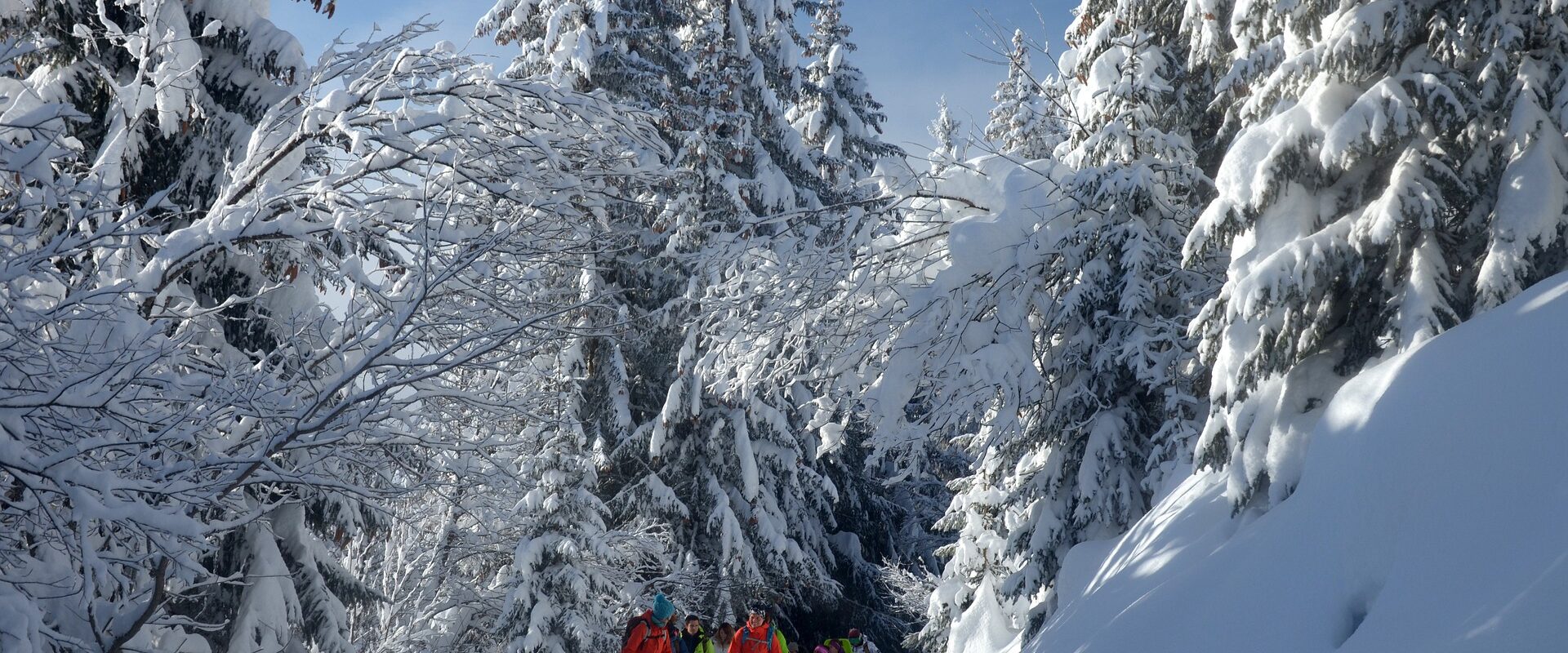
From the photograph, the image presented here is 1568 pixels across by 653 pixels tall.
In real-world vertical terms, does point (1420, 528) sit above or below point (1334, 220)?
below

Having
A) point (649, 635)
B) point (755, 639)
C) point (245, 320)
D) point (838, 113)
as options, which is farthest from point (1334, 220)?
point (838, 113)

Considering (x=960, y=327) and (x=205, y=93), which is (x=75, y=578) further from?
(x=960, y=327)

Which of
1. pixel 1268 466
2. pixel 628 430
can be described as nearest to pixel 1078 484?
pixel 1268 466

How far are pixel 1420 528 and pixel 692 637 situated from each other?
973cm

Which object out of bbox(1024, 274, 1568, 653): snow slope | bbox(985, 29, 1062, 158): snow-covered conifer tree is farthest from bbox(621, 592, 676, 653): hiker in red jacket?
bbox(985, 29, 1062, 158): snow-covered conifer tree

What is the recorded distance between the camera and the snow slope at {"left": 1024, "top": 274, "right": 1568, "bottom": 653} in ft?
12.0

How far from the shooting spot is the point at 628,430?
17469mm

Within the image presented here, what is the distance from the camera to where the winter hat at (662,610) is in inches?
457

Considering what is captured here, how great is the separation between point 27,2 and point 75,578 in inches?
208

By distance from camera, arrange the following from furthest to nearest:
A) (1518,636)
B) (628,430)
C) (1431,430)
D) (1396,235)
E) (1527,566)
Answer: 1. (628,430)
2. (1396,235)
3. (1431,430)
4. (1527,566)
5. (1518,636)

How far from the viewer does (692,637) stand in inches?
497

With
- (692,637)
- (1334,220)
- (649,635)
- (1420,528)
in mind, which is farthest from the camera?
(692,637)

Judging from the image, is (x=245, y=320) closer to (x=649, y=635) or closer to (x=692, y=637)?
(x=649, y=635)

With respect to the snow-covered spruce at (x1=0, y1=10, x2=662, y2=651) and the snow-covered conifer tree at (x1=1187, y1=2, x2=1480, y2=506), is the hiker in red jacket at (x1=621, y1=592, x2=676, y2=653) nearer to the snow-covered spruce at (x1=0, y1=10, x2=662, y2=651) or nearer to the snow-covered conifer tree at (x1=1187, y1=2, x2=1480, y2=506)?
the snow-covered spruce at (x1=0, y1=10, x2=662, y2=651)
